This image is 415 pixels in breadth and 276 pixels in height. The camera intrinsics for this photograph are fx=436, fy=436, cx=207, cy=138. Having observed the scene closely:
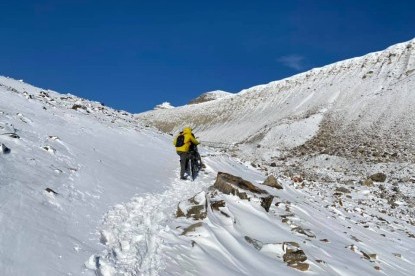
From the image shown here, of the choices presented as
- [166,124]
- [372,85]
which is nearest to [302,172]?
[372,85]

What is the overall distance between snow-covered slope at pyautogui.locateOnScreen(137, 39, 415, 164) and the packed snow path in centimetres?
2546

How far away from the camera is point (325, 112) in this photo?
49281mm

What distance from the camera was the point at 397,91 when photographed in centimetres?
4800

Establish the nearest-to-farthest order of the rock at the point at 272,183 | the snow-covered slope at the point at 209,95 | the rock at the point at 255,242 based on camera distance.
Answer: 1. the rock at the point at 255,242
2. the rock at the point at 272,183
3. the snow-covered slope at the point at 209,95

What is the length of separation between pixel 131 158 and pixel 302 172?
15.1m

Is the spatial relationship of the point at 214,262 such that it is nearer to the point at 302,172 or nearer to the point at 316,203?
the point at 316,203

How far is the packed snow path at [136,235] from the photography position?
677cm

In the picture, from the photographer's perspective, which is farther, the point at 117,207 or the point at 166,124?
the point at 166,124

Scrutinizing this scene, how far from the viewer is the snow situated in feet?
23.2

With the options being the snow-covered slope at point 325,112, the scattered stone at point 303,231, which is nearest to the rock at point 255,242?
the scattered stone at point 303,231

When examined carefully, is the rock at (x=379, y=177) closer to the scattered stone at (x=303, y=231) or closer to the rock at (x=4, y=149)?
the scattered stone at (x=303, y=231)

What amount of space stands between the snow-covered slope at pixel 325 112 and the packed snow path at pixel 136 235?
2546 cm

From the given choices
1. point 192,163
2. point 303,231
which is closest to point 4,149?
point 192,163

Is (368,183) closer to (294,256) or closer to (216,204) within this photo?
(216,204)
